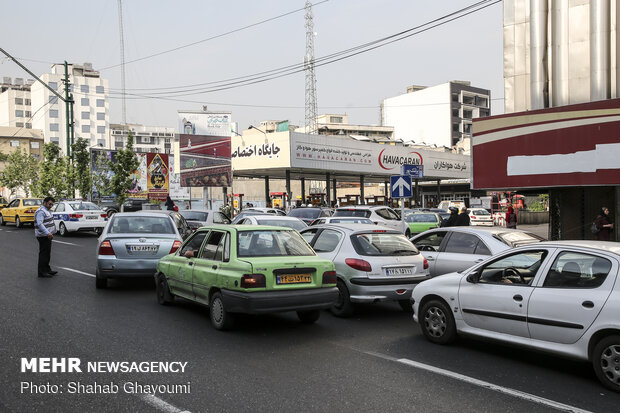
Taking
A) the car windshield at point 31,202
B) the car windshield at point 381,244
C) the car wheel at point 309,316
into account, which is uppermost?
the car windshield at point 31,202

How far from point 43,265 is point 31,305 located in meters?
3.50

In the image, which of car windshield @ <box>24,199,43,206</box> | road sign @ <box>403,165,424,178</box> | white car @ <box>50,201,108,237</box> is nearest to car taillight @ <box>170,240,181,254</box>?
road sign @ <box>403,165,424,178</box>

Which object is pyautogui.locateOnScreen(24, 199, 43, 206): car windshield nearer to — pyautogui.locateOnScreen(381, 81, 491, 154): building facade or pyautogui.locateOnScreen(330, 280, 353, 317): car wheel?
pyautogui.locateOnScreen(330, 280, 353, 317): car wheel

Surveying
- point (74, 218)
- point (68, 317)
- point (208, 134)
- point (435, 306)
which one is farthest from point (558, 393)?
point (208, 134)

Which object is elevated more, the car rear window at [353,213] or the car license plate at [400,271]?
the car rear window at [353,213]

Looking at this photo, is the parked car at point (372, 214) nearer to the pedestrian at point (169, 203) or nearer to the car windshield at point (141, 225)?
the pedestrian at point (169, 203)

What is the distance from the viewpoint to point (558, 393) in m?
4.96

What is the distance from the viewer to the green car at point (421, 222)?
24.6 m

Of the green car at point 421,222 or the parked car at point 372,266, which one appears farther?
the green car at point 421,222

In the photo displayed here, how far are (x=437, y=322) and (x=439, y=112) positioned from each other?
88.9 metres

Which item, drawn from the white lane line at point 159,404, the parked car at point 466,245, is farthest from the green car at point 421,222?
the white lane line at point 159,404

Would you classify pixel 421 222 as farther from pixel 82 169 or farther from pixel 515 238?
pixel 82 169

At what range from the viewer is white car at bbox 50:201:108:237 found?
22922 mm

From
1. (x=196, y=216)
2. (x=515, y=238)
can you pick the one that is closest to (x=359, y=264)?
(x=515, y=238)
